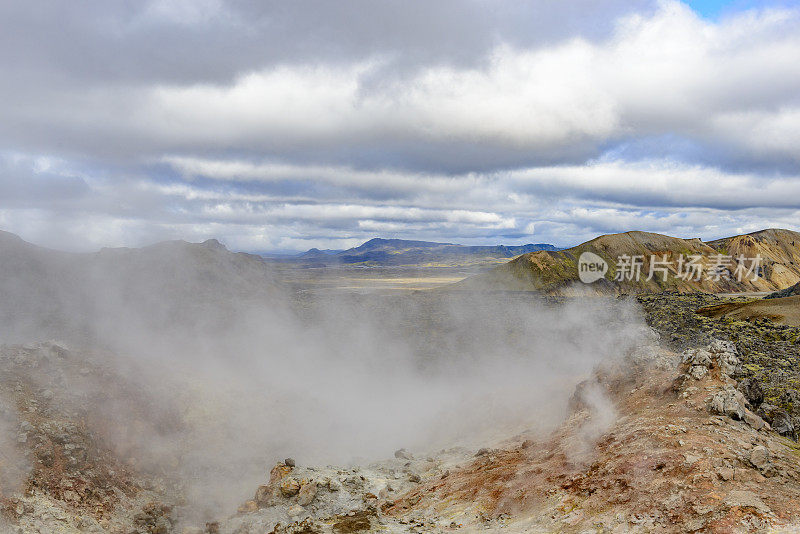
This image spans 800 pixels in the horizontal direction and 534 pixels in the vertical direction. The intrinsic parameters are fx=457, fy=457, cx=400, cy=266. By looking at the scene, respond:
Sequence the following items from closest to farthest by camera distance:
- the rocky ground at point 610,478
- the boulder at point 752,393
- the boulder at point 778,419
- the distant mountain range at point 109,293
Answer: the rocky ground at point 610,478 < the boulder at point 778,419 < the boulder at point 752,393 < the distant mountain range at point 109,293

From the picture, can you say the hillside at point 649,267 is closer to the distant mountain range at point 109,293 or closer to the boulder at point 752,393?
the distant mountain range at point 109,293

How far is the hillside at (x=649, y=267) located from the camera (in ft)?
322

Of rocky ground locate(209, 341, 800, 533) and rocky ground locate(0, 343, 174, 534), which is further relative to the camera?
rocky ground locate(0, 343, 174, 534)

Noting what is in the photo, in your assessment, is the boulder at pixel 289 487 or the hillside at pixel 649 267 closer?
the boulder at pixel 289 487

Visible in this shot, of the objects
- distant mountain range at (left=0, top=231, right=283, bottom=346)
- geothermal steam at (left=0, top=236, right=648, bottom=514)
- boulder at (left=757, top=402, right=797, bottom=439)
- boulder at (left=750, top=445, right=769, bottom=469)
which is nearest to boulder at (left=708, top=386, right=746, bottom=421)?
boulder at (left=757, top=402, right=797, bottom=439)

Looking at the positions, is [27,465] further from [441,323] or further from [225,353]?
[441,323]

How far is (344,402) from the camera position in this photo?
31.4 m

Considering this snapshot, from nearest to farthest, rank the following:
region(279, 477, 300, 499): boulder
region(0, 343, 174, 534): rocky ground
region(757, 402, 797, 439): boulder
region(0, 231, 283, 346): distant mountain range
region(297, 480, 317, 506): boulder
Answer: region(0, 343, 174, 534): rocky ground → region(757, 402, 797, 439): boulder → region(297, 480, 317, 506): boulder → region(279, 477, 300, 499): boulder → region(0, 231, 283, 346): distant mountain range

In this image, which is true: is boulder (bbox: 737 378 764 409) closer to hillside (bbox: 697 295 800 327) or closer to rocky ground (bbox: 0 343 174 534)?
hillside (bbox: 697 295 800 327)

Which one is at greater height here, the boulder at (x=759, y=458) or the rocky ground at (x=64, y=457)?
the boulder at (x=759, y=458)

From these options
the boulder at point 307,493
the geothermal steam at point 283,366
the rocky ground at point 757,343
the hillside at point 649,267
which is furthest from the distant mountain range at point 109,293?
the hillside at point 649,267

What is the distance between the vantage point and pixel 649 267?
10488 centimetres

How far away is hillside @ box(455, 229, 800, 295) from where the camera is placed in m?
98.2

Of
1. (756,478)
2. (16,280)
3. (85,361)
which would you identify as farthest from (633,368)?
(16,280)
